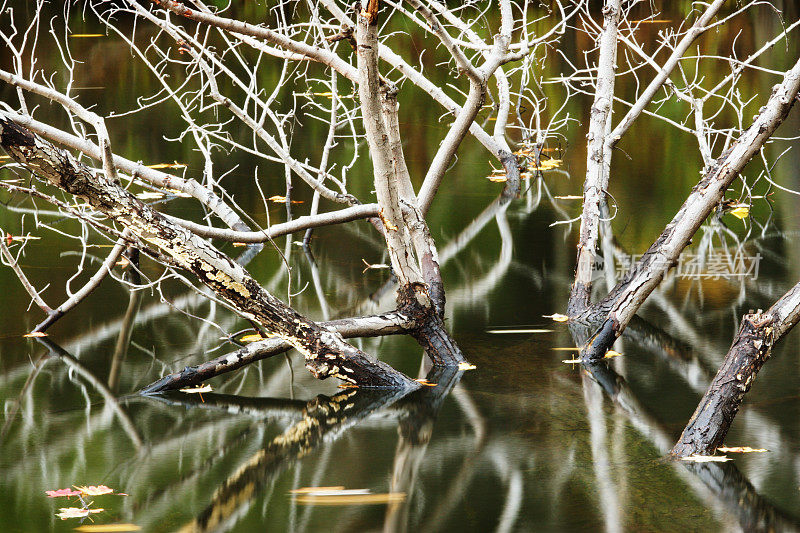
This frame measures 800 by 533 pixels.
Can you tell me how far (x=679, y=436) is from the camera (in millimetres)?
4812

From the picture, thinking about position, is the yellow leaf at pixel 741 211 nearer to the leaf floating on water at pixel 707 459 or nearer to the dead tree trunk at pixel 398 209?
the dead tree trunk at pixel 398 209

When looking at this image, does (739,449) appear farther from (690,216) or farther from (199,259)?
(199,259)

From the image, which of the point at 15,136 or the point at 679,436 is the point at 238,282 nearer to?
the point at 15,136

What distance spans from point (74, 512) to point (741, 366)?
111 inches

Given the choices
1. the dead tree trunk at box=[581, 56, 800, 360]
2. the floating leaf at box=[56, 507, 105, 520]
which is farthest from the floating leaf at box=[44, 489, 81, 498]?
the dead tree trunk at box=[581, 56, 800, 360]

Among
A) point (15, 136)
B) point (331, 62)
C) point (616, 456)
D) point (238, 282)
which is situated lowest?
point (616, 456)

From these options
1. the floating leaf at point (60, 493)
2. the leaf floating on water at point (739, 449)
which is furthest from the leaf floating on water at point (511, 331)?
the floating leaf at point (60, 493)

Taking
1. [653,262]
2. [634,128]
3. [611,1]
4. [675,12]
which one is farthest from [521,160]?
[675,12]

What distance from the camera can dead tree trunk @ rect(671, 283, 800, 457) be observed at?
4.19 m

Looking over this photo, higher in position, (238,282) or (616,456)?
(238,282)

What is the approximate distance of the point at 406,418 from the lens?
200 inches

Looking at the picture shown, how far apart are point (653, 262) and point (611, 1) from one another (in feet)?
5.98

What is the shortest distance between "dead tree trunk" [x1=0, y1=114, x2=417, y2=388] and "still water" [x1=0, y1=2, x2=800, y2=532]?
208 millimetres

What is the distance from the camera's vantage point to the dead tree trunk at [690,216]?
16.3ft
